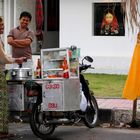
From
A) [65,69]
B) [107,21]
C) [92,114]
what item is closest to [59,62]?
[65,69]

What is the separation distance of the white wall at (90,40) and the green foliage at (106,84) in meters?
0.52

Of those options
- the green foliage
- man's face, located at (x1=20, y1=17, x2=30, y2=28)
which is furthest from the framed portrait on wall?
man's face, located at (x1=20, y1=17, x2=30, y2=28)

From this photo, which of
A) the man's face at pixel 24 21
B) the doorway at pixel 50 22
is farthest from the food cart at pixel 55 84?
the doorway at pixel 50 22

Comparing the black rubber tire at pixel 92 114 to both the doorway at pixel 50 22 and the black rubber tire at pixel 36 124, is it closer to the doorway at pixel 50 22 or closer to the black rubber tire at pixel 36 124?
the black rubber tire at pixel 36 124

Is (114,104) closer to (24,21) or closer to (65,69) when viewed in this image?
(24,21)

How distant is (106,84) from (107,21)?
3.37 m

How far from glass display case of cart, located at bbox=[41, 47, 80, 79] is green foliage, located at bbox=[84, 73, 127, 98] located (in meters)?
3.72

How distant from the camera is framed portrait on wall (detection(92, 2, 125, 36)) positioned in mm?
16766

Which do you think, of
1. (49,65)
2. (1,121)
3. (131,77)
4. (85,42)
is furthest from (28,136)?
(85,42)

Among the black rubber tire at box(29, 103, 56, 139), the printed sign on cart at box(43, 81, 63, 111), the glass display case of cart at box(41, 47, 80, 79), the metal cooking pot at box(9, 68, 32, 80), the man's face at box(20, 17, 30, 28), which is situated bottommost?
the black rubber tire at box(29, 103, 56, 139)

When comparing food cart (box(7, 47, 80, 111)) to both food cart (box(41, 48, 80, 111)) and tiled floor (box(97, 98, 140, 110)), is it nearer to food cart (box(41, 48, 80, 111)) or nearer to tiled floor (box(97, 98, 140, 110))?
food cart (box(41, 48, 80, 111))

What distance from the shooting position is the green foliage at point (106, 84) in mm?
12621

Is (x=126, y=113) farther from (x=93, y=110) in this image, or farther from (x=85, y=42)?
(x=85, y=42)

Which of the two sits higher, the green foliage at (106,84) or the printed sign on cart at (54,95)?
the printed sign on cart at (54,95)
